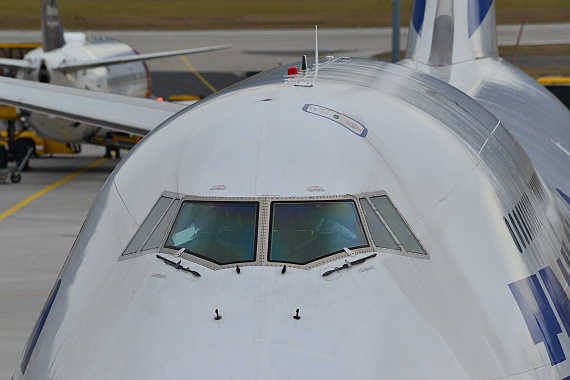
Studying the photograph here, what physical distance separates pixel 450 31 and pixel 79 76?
65.0 feet

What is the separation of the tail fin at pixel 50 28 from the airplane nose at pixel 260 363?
29.6 meters

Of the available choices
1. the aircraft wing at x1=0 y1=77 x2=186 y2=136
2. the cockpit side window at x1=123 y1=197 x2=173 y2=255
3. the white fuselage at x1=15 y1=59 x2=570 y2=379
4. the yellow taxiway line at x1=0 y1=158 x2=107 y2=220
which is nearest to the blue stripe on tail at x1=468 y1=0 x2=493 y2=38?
the aircraft wing at x1=0 y1=77 x2=186 y2=136

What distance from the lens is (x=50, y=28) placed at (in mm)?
32719

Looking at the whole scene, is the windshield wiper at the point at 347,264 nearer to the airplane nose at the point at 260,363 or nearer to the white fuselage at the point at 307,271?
the white fuselage at the point at 307,271

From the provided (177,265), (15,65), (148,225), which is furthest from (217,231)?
(15,65)

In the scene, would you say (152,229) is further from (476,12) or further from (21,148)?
(21,148)

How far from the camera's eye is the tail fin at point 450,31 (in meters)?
16.1

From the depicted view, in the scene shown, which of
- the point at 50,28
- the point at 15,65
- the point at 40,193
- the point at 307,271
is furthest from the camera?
the point at 50,28

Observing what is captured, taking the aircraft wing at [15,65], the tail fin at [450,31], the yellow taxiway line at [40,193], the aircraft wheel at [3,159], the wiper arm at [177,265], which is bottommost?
the yellow taxiway line at [40,193]

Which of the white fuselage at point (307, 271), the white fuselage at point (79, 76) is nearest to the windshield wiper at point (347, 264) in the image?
the white fuselage at point (307, 271)

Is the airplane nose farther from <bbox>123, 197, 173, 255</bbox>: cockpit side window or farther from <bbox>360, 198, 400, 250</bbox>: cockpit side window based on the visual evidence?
<bbox>123, 197, 173, 255</bbox>: cockpit side window

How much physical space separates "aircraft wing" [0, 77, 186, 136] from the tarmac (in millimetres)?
3128

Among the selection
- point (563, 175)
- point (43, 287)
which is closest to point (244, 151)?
point (563, 175)

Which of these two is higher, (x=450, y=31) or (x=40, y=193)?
(x=450, y=31)
